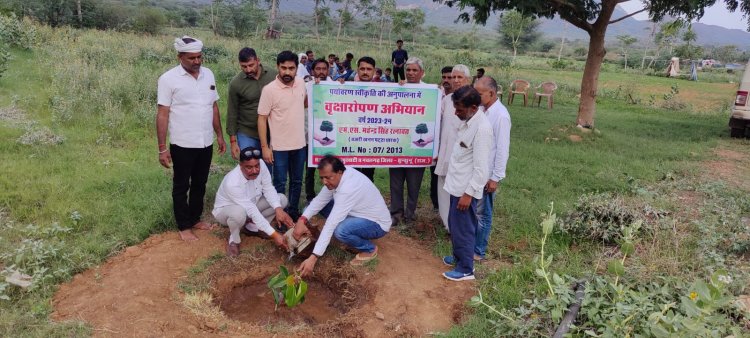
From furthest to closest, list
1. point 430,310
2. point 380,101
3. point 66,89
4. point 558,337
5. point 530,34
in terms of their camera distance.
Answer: point 530,34 < point 66,89 < point 380,101 < point 430,310 < point 558,337

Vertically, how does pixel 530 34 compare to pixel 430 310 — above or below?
above

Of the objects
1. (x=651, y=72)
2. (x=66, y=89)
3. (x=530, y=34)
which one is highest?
(x=530, y=34)

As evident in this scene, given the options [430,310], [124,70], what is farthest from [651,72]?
[430,310]

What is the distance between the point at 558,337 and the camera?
2.93 metres

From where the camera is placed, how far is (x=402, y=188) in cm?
520

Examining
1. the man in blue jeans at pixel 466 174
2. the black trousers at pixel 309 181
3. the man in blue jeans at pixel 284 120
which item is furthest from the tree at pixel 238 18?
the man in blue jeans at pixel 466 174

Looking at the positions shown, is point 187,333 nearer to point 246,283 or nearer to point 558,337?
point 246,283

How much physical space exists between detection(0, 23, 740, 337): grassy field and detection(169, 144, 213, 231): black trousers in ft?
1.23

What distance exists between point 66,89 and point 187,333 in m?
8.38

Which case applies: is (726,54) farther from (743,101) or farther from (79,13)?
(79,13)

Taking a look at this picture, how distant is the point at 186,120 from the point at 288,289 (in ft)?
5.73

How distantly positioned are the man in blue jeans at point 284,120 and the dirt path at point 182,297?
0.93 meters

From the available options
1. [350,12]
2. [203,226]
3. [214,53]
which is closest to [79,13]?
[214,53]

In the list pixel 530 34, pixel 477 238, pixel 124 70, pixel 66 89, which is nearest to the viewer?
pixel 477 238
